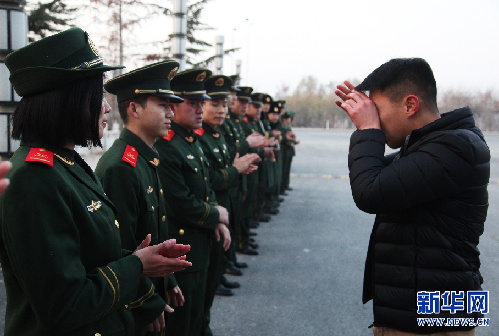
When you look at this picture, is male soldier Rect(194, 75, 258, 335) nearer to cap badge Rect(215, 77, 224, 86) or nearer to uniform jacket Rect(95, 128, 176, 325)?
cap badge Rect(215, 77, 224, 86)

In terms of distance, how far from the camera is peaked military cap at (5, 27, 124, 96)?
156cm

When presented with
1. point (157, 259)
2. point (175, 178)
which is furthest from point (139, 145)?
point (157, 259)

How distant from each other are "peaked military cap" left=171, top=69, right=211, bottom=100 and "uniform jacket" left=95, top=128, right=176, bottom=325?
107 centimetres

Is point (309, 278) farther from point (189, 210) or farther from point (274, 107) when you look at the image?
point (274, 107)

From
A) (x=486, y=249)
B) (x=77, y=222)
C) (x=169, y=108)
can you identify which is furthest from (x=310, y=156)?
(x=77, y=222)

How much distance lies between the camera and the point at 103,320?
1.69 meters

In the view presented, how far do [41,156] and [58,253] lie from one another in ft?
1.07

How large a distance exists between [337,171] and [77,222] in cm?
1472

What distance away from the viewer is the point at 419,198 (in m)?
1.82

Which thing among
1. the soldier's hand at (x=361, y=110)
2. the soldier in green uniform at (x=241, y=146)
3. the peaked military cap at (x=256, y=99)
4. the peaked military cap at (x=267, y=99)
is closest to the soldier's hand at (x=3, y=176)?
the soldier's hand at (x=361, y=110)

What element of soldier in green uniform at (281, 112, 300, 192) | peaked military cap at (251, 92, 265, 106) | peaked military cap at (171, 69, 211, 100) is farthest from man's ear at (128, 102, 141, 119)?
soldier in green uniform at (281, 112, 300, 192)

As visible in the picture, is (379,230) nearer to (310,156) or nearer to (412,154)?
(412,154)

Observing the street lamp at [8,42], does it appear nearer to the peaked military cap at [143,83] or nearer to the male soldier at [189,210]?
the male soldier at [189,210]

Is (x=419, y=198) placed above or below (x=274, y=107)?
below
